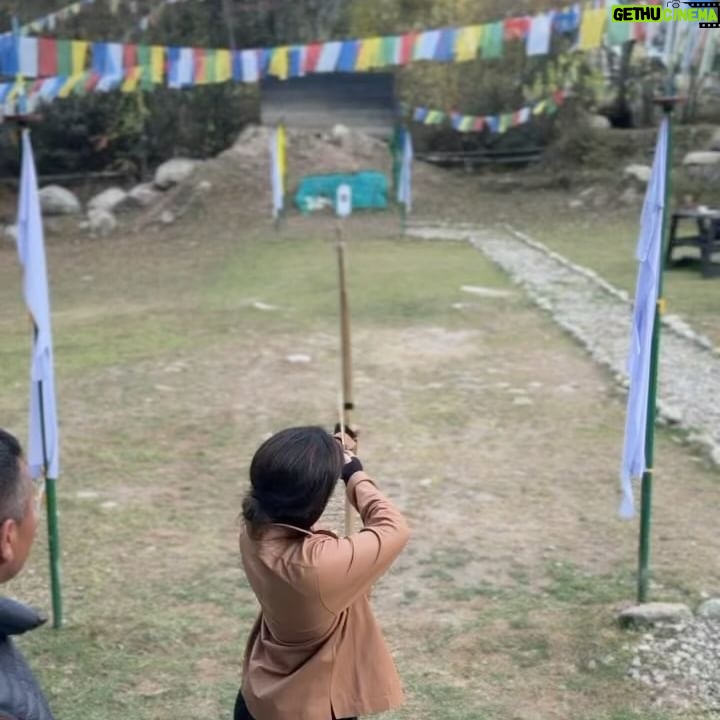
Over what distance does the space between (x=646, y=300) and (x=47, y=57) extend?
9.31 metres

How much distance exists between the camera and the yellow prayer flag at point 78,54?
11.2 m

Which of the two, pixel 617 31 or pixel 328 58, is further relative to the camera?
pixel 328 58

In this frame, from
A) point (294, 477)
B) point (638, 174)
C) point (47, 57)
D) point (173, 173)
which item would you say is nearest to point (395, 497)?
point (294, 477)

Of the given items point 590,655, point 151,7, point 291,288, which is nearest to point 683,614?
point 590,655

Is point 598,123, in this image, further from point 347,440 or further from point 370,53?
point 347,440

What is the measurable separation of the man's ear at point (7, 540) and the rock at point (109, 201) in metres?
18.7

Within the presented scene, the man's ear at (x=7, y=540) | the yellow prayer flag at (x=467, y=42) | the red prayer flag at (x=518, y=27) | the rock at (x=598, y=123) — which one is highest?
the red prayer flag at (x=518, y=27)

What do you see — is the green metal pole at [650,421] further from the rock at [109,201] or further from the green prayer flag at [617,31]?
the rock at [109,201]

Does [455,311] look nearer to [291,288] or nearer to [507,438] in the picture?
[291,288]

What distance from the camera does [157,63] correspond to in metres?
13.5

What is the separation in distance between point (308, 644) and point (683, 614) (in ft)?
6.34

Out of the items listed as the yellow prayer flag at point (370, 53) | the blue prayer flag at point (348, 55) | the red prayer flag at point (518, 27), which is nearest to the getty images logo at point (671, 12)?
the red prayer flag at point (518, 27)

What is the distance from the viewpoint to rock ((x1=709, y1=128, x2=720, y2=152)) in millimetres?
18556

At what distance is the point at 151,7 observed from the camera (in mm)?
21281
